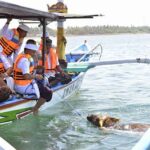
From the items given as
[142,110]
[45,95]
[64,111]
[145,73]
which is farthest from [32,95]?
[145,73]

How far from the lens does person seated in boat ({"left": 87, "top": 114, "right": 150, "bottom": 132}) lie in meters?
8.83

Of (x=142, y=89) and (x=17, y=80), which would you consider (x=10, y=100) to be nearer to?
(x=17, y=80)

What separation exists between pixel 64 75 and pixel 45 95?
1.83 metres

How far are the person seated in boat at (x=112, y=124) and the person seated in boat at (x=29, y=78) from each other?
108 centimetres

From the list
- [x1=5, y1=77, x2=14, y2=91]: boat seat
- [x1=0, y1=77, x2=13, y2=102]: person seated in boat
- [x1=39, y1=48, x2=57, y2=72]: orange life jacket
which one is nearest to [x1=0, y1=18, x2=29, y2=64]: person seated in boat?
[x1=5, y1=77, x2=14, y2=91]: boat seat

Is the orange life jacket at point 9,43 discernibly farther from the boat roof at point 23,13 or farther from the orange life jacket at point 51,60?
the orange life jacket at point 51,60

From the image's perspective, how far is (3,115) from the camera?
809 cm

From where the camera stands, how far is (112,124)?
9.21 metres

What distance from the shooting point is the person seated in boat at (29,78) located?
840 cm

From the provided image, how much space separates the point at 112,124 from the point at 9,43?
2.60 metres

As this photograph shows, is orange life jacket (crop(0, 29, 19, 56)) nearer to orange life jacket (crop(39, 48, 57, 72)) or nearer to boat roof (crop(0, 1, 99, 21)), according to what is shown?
boat roof (crop(0, 1, 99, 21))

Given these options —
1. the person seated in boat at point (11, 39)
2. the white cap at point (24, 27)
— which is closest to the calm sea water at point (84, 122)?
the person seated in boat at point (11, 39)

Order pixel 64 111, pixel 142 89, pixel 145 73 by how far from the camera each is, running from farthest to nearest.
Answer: pixel 145 73
pixel 142 89
pixel 64 111

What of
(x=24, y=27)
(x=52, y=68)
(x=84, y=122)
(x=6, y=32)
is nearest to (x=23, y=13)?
(x=24, y=27)
